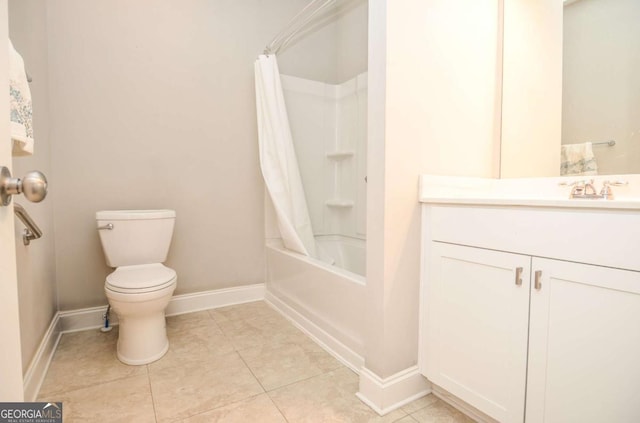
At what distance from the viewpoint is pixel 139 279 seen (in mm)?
1657

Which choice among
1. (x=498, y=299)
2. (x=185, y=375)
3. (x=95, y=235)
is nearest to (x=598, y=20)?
(x=498, y=299)

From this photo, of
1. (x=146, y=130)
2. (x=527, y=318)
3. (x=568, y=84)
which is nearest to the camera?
(x=527, y=318)

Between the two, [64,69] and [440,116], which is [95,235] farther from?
[440,116]

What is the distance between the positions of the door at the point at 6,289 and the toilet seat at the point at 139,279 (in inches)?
41.5

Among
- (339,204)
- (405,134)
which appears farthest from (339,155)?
(405,134)

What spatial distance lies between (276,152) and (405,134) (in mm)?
1166

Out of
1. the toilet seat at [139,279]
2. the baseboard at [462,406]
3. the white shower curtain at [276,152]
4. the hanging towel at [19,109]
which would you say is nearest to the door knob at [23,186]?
the hanging towel at [19,109]

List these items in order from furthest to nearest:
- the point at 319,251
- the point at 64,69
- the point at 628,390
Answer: the point at 319,251, the point at 64,69, the point at 628,390

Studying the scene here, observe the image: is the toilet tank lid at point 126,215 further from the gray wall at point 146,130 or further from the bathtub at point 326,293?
the bathtub at point 326,293

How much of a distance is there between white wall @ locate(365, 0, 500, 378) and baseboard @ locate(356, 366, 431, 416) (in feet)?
0.11

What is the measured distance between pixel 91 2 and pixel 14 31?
0.70 meters

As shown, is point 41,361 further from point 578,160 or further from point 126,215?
point 578,160

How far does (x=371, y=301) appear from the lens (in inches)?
53.3

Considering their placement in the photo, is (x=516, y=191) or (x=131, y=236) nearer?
(x=516, y=191)
